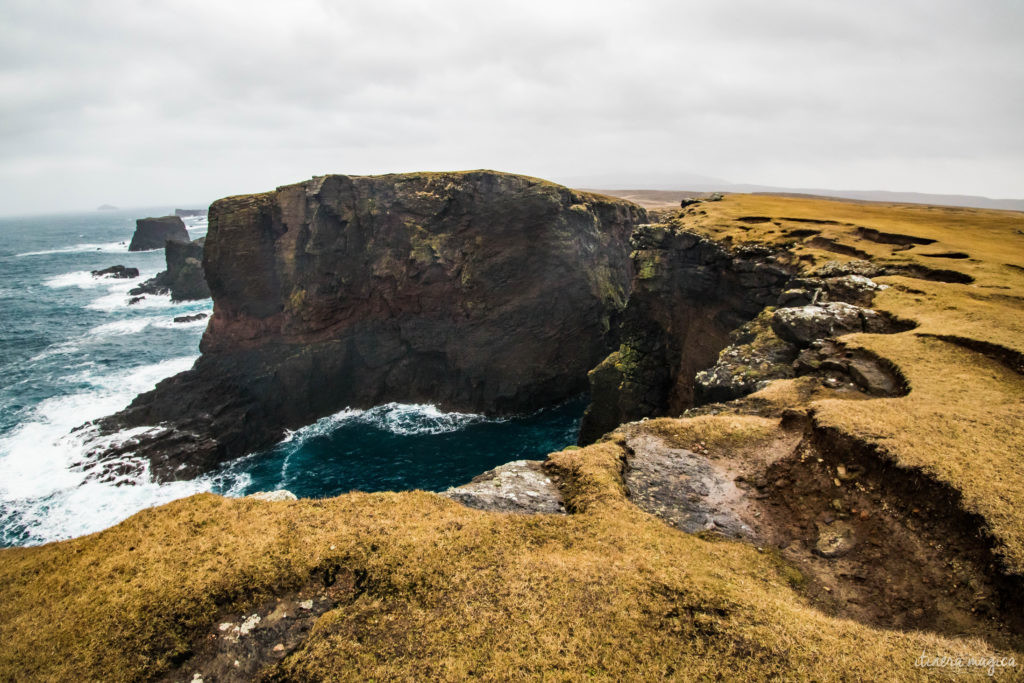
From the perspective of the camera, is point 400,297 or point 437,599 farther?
point 400,297

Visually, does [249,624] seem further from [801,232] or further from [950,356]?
[801,232]

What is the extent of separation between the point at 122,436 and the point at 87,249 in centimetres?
16316

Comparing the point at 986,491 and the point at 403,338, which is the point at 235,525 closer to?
the point at 986,491

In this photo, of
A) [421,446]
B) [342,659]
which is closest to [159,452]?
[421,446]

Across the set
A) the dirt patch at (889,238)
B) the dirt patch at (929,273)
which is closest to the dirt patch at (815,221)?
the dirt patch at (889,238)

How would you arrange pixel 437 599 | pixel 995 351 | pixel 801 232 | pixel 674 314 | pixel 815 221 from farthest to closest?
pixel 674 314
pixel 815 221
pixel 801 232
pixel 995 351
pixel 437 599

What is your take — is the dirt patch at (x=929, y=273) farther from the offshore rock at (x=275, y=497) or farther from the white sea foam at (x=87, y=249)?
the white sea foam at (x=87, y=249)

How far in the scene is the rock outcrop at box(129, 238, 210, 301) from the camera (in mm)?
86000

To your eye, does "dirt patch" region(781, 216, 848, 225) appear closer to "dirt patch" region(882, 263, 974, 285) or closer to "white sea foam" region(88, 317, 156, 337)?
"dirt patch" region(882, 263, 974, 285)

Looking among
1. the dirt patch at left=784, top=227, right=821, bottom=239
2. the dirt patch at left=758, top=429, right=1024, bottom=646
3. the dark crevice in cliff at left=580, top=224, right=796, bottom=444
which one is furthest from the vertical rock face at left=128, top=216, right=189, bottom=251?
the dirt patch at left=758, top=429, right=1024, bottom=646

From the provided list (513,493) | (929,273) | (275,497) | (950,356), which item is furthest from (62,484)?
(929,273)

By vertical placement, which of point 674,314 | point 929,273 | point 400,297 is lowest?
point 674,314

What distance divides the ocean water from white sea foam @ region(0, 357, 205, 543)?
0.10 meters

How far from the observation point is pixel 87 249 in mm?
156500
